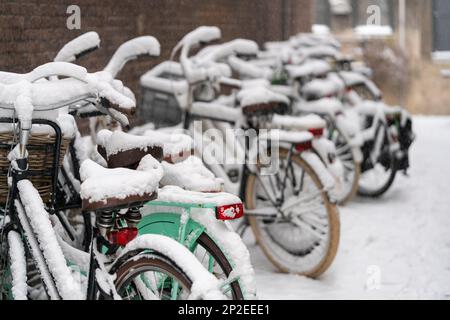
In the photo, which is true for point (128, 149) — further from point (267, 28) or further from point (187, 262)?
point (267, 28)

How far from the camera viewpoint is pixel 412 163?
8477 millimetres

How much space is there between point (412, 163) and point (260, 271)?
4239mm

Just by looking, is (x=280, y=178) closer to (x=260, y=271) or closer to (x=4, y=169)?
(x=260, y=271)

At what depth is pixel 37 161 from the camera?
261cm

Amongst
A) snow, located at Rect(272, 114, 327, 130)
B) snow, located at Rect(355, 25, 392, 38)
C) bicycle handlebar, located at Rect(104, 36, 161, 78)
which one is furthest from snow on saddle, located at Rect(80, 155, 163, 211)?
snow, located at Rect(355, 25, 392, 38)

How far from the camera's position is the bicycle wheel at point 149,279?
227 cm

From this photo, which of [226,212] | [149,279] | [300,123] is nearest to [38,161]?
[149,279]

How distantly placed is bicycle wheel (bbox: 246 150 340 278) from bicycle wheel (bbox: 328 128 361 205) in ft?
5.68

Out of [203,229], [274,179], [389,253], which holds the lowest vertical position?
[389,253]

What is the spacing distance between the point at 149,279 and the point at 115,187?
1.54 ft

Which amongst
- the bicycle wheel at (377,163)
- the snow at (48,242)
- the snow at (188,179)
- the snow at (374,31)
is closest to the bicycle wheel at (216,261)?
the snow at (188,179)

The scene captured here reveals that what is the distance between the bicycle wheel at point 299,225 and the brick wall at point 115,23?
1.35 meters

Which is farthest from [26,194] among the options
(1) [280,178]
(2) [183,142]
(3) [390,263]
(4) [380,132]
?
(4) [380,132]

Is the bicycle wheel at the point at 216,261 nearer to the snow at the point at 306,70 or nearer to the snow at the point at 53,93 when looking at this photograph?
the snow at the point at 53,93
